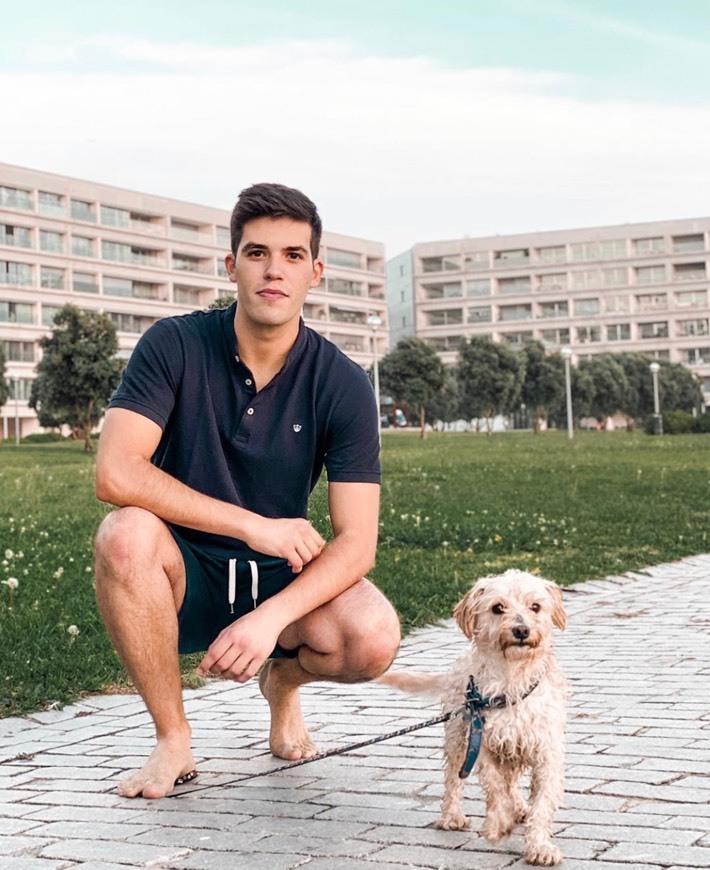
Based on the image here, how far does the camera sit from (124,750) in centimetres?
500

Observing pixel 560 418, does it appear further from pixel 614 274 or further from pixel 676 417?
pixel 614 274

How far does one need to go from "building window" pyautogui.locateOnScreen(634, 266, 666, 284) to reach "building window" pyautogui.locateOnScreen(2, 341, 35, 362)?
6531cm

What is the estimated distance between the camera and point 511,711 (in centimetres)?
363

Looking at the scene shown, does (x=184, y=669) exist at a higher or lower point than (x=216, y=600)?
lower

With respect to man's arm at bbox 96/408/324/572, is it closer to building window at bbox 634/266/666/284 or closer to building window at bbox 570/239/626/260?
building window at bbox 634/266/666/284

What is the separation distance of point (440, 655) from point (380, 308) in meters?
122

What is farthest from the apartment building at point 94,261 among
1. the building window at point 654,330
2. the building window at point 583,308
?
the building window at point 654,330

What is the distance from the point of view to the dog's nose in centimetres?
347

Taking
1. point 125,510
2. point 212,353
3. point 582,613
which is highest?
point 212,353

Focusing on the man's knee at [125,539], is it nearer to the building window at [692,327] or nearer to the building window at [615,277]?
the building window at [692,327]

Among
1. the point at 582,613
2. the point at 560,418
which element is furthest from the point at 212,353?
the point at 560,418

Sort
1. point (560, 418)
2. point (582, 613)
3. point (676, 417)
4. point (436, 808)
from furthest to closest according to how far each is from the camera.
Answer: point (560, 418) → point (676, 417) → point (582, 613) → point (436, 808)

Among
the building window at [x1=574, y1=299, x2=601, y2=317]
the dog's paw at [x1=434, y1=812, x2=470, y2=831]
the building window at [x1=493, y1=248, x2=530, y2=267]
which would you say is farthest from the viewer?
the building window at [x1=493, y1=248, x2=530, y2=267]

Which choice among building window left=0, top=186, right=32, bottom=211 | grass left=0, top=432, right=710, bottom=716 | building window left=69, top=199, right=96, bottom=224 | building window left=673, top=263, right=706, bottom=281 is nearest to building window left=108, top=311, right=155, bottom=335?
building window left=69, top=199, right=96, bottom=224
